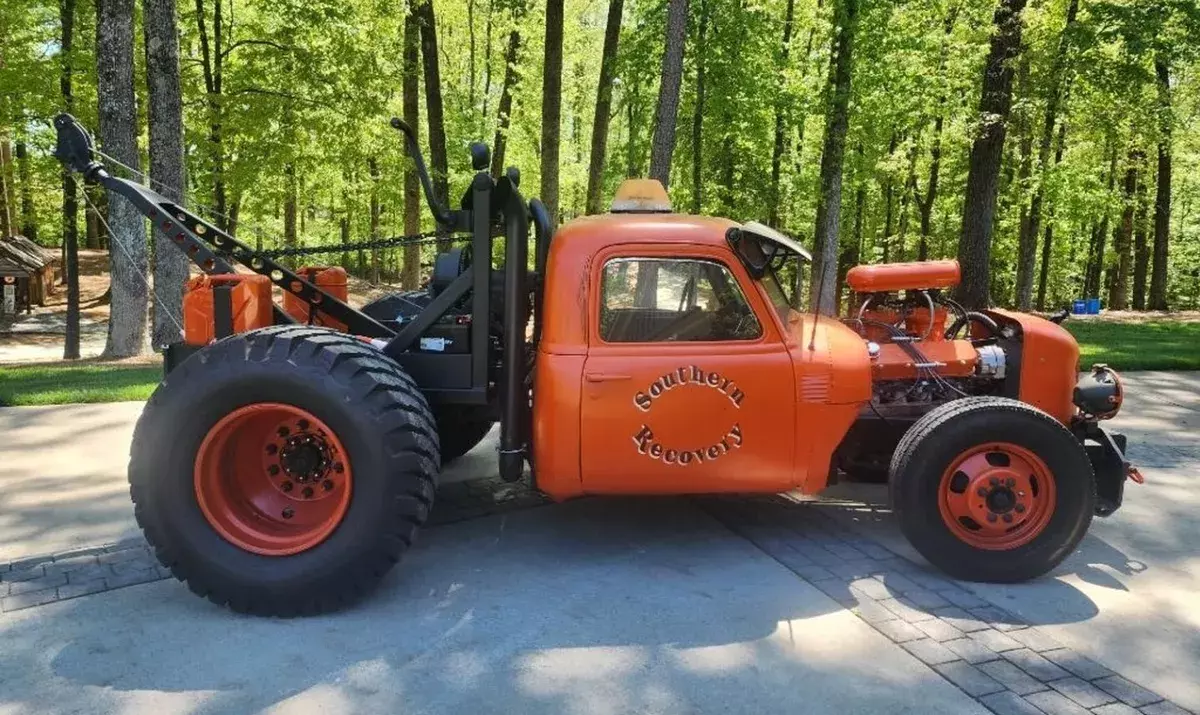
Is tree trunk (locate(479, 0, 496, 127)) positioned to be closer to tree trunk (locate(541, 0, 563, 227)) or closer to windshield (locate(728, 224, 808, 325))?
tree trunk (locate(541, 0, 563, 227))

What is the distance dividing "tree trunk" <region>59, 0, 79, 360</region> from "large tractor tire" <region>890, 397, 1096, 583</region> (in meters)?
14.7

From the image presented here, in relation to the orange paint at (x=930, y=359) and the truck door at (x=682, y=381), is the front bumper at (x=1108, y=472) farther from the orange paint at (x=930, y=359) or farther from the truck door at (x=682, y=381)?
the truck door at (x=682, y=381)

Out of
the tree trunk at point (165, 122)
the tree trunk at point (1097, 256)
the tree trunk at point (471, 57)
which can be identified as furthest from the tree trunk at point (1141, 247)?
the tree trunk at point (165, 122)

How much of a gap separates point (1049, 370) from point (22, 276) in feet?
103

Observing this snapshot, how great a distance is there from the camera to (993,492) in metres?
4.33

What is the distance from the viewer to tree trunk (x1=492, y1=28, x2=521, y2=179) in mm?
23031

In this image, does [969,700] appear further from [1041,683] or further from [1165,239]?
[1165,239]

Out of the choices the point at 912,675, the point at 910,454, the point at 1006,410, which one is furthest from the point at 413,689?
the point at 1006,410

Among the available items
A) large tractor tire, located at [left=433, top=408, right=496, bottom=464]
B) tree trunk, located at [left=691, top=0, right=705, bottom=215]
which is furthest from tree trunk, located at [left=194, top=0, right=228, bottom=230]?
large tractor tire, located at [left=433, top=408, right=496, bottom=464]

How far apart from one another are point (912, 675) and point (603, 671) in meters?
1.21

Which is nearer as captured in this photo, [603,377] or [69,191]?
[603,377]

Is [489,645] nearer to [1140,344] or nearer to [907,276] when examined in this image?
[907,276]

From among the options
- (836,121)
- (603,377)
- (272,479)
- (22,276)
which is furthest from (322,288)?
(22,276)

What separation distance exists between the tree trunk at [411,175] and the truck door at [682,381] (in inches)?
523
